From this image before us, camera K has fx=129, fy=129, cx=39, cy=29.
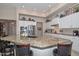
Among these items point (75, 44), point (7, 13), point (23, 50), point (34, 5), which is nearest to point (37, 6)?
point (34, 5)

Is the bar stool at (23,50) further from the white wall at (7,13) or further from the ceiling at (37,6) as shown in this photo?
the ceiling at (37,6)

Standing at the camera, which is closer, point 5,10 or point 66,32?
point 5,10

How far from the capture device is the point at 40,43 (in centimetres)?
265

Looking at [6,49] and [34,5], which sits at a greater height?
[34,5]

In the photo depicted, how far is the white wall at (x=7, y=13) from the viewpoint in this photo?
2.55 metres

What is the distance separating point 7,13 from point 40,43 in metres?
0.90

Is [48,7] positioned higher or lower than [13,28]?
higher

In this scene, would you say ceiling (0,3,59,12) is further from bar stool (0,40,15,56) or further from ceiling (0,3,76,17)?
bar stool (0,40,15,56)

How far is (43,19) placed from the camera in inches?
105

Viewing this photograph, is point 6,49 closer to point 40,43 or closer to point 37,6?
point 40,43

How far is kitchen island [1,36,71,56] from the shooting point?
2562 millimetres

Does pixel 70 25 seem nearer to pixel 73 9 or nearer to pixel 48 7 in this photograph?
pixel 73 9

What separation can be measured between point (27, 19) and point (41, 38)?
484 millimetres

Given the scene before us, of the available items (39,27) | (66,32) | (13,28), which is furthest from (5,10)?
(66,32)
